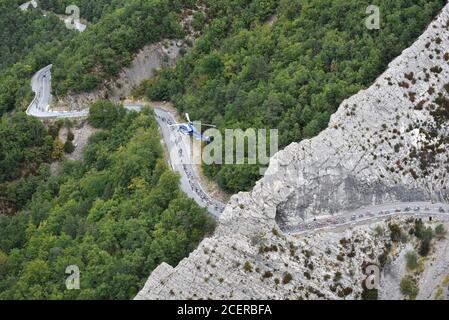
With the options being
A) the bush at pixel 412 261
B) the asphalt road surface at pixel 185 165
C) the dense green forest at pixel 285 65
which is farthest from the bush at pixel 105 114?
the bush at pixel 412 261

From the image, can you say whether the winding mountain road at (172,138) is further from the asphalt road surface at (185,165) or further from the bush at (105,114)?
the bush at (105,114)

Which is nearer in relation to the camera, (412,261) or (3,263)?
(412,261)

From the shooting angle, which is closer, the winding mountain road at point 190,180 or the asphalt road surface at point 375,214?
the asphalt road surface at point 375,214

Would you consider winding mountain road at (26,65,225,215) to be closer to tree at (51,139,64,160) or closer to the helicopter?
the helicopter

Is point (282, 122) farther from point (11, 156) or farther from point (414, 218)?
point (11, 156)

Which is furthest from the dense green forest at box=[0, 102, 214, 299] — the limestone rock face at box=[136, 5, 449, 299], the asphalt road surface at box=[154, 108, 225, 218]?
the limestone rock face at box=[136, 5, 449, 299]

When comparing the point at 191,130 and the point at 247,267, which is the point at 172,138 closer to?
the point at 191,130

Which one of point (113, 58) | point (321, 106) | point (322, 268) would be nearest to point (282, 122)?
point (321, 106)

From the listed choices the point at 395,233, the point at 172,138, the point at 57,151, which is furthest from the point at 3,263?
the point at 395,233
